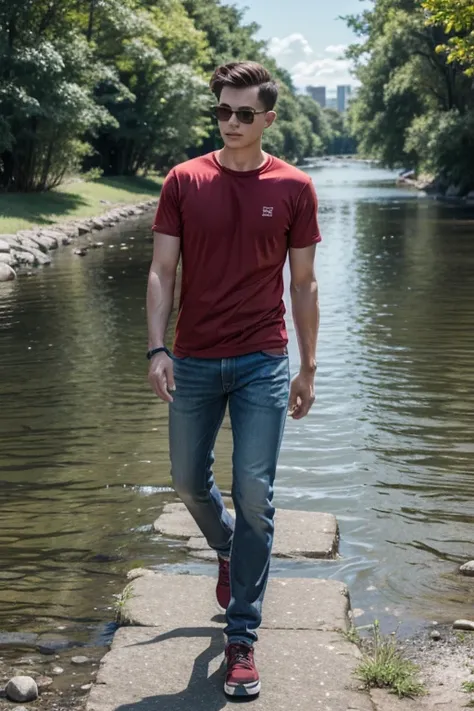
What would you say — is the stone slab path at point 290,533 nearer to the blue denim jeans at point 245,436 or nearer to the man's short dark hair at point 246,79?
the blue denim jeans at point 245,436

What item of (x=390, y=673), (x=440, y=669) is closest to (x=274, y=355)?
(x=390, y=673)

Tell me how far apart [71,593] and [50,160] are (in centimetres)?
3683

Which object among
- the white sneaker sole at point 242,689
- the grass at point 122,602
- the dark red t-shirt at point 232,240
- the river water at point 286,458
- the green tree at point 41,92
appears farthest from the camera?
the green tree at point 41,92

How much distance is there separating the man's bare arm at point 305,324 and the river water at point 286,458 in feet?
4.70

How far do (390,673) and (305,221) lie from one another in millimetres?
1766

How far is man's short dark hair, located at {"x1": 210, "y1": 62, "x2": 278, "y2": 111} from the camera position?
4.25 m

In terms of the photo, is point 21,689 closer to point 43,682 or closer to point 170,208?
point 43,682

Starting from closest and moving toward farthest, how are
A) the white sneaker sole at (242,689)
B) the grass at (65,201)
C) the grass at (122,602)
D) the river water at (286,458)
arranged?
1. the white sneaker sole at (242,689)
2. the grass at (122,602)
3. the river water at (286,458)
4. the grass at (65,201)

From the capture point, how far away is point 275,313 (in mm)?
4289

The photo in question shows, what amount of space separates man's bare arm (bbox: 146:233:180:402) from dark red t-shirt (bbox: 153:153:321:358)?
0.05 m

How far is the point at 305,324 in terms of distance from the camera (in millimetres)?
4430

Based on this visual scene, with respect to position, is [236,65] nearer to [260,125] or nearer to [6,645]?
[260,125]

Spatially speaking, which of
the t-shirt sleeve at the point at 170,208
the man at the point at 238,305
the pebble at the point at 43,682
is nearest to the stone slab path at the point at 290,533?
the pebble at the point at 43,682

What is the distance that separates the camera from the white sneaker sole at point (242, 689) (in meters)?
4.05
